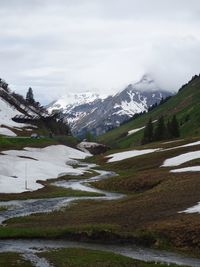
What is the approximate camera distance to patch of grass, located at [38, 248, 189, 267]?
3481cm

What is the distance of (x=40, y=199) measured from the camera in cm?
7150

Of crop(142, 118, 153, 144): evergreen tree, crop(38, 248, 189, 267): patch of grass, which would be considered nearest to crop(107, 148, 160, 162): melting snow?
crop(142, 118, 153, 144): evergreen tree

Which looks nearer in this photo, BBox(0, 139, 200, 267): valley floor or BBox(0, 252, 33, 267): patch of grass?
BBox(0, 252, 33, 267): patch of grass

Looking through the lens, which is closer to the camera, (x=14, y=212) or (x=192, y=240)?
(x=192, y=240)

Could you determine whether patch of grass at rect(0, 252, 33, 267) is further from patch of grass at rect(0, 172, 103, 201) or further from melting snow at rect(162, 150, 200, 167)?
melting snow at rect(162, 150, 200, 167)

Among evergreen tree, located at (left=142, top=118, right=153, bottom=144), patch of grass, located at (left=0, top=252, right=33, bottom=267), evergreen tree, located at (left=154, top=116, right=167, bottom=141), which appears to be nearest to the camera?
patch of grass, located at (left=0, top=252, right=33, bottom=267)

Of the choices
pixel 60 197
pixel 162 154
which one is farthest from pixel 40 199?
pixel 162 154

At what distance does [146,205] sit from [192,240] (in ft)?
50.5

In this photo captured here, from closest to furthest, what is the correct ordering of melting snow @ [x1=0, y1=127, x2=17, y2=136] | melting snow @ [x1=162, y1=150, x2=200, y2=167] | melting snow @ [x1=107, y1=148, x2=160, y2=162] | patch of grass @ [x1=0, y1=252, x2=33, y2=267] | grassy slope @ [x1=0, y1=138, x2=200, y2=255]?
1. patch of grass @ [x1=0, y1=252, x2=33, y2=267]
2. grassy slope @ [x1=0, y1=138, x2=200, y2=255]
3. melting snow @ [x1=162, y1=150, x2=200, y2=167]
4. melting snow @ [x1=107, y1=148, x2=160, y2=162]
5. melting snow @ [x1=0, y1=127, x2=17, y2=136]

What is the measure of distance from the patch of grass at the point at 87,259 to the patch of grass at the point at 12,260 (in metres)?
1.94

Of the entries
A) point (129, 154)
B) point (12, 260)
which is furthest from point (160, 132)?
point (12, 260)

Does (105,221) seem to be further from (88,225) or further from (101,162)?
(101,162)

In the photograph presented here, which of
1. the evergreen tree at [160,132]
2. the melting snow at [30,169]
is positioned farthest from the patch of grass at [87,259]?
the evergreen tree at [160,132]

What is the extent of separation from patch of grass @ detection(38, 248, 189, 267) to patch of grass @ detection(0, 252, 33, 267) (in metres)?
1.94
